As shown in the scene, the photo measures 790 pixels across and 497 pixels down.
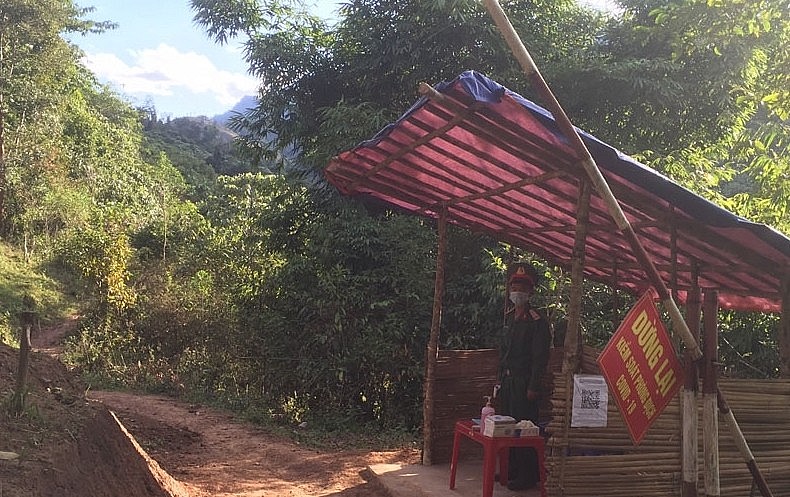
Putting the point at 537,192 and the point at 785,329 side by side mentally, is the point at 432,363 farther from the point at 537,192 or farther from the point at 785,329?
the point at 785,329

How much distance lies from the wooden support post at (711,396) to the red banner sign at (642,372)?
4.8 inches

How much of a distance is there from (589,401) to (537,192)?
1.74 metres

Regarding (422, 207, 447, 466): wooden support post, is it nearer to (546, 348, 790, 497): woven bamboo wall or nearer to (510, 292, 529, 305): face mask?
(510, 292, 529, 305): face mask

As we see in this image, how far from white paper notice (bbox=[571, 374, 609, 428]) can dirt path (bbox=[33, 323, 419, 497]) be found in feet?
7.78

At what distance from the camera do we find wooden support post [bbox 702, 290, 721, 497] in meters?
2.59

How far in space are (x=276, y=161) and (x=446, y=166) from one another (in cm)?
692

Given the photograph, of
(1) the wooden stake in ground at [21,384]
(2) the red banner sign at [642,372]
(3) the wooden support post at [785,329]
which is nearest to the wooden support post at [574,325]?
(2) the red banner sign at [642,372]

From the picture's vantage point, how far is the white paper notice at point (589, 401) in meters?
3.21

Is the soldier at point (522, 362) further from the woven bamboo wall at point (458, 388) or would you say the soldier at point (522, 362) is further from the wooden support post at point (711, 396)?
the wooden support post at point (711, 396)

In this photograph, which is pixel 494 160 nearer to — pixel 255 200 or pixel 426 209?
pixel 426 209

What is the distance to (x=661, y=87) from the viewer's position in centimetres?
856

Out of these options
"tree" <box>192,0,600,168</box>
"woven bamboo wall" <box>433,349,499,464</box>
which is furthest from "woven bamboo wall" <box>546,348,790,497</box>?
"tree" <box>192,0,600,168</box>

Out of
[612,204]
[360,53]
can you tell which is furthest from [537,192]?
[360,53]

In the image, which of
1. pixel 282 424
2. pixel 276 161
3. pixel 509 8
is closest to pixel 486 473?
pixel 282 424
